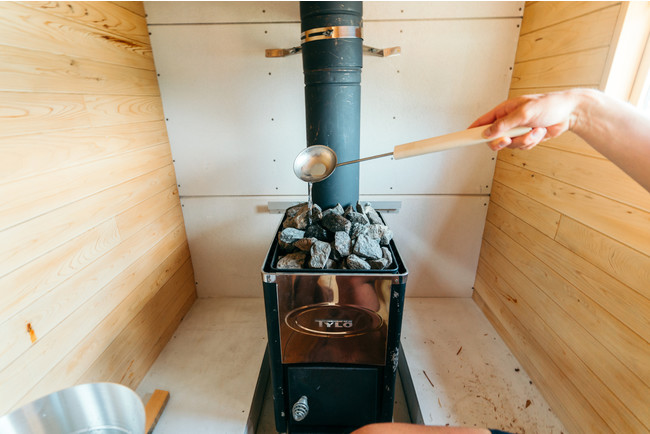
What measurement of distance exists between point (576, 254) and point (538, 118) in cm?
63

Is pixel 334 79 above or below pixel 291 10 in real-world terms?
below

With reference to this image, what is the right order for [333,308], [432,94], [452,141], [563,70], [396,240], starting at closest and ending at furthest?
[452,141], [333,308], [563,70], [432,94], [396,240]

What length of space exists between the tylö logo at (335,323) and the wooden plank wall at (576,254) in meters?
0.79

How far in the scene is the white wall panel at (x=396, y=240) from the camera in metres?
1.76

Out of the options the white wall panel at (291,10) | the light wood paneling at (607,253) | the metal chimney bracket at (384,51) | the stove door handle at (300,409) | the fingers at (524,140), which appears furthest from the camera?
the white wall panel at (291,10)

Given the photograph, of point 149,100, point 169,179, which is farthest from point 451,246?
point 149,100

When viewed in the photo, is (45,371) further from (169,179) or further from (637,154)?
(637,154)

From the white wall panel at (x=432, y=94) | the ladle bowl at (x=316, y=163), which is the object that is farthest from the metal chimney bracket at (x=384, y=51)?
the ladle bowl at (x=316, y=163)

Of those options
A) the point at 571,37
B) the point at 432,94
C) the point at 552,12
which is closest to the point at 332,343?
the point at 432,94

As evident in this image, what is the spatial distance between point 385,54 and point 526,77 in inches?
25.1

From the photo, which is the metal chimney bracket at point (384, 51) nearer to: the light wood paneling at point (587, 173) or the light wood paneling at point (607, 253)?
the light wood paneling at point (587, 173)

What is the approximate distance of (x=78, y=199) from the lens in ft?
3.46

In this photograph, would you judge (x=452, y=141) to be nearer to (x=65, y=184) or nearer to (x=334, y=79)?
(x=334, y=79)

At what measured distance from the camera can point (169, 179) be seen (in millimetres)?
1653
